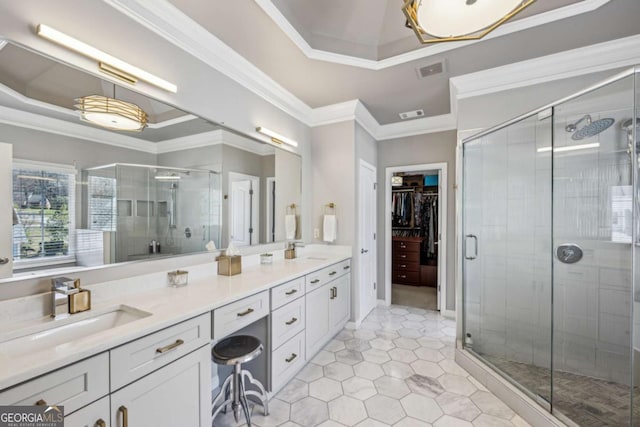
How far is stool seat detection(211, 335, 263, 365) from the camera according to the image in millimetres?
1589

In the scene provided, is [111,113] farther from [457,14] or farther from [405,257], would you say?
[405,257]

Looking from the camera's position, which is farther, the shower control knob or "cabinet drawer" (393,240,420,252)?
"cabinet drawer" (393,240,420,252)

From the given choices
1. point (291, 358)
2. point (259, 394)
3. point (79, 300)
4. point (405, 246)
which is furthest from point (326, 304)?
point (405, 246)

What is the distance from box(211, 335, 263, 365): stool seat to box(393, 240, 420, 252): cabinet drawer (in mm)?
3897

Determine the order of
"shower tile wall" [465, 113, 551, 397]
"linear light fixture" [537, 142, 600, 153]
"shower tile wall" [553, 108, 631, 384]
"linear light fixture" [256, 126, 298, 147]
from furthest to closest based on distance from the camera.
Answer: "linear light fixture" [256, 126, 298, 147] → "shower tile wall" [465, 113, 551, 397] → "linear light fixture" [537, 142, 600, 153] → "shower tile wall" [553, 108, 631, 384]

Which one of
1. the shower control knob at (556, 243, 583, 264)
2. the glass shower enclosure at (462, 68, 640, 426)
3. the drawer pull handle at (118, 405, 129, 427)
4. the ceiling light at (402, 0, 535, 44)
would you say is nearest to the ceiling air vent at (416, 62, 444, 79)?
the glass shower enclosure at (462, 68, 640, 426)

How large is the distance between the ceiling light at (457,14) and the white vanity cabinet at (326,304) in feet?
6.46

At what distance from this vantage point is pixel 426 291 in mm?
4781

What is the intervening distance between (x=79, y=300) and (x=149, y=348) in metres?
0.50

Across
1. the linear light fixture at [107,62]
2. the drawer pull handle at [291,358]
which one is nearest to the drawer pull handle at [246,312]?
the drawer pull handle at [291,358]

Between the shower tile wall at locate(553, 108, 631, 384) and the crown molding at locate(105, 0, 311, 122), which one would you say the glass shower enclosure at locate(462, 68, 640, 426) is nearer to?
the shower tile wall at locate(553, 108, 631, 384)

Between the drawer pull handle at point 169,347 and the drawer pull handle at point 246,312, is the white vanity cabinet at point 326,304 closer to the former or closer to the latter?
the drawer pull handle at point 246,312

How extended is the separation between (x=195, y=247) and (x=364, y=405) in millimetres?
1743

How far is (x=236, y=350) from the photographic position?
1.67 m
